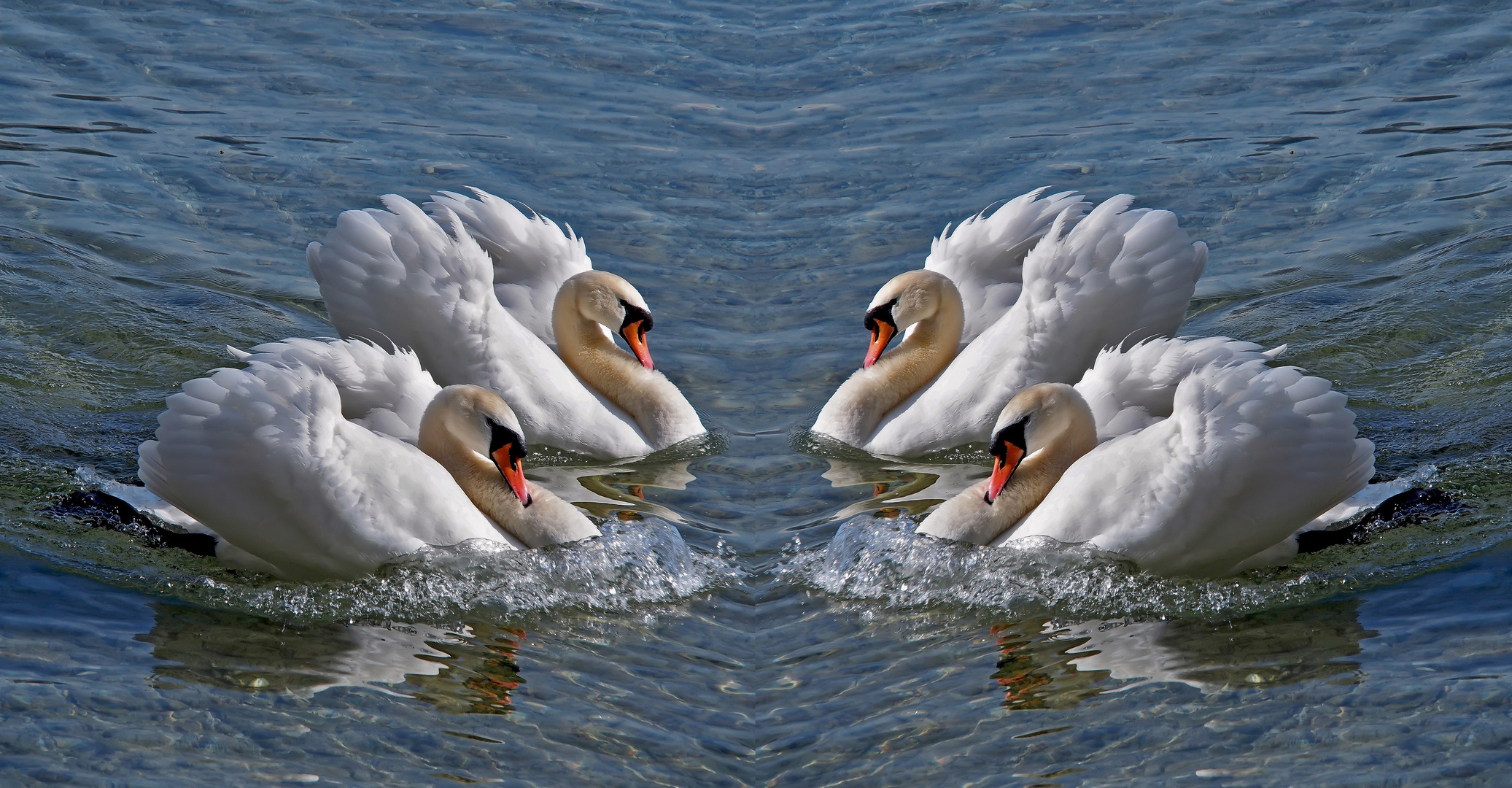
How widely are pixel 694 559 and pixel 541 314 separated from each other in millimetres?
2553

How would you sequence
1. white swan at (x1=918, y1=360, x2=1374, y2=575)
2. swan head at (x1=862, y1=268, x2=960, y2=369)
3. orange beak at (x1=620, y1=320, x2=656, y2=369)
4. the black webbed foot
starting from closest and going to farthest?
white swan at (x1=918, y1=360, x2=1374, y2=575), the black webbed foot, swan head at (x1=862, y1=268, x2=960, y2=369), orange beak at (x1=620, y1=320, x2=656, y2=369)

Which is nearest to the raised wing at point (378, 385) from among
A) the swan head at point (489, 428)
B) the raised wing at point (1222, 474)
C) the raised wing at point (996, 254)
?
the swan head at point (489, 428)

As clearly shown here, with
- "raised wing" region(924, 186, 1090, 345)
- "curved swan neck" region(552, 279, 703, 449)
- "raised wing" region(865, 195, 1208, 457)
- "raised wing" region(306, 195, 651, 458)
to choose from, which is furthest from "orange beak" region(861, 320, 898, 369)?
"raised wing" region(306, 195, 651, 458)

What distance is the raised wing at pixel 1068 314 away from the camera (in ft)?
23.7

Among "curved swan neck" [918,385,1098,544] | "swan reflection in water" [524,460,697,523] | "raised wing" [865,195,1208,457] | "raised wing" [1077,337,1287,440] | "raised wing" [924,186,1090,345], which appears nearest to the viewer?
"curved swan neck" [918,385,1098,544]

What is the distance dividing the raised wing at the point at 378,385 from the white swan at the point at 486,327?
53cm

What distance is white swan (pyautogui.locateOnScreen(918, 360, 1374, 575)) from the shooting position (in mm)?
5504

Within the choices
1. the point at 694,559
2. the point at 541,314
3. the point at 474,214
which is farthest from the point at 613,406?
the point at 694,559

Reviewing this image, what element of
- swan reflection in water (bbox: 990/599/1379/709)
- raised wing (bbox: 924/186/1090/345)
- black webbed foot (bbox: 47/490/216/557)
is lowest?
→ swan reflection in water (bbox: 990/599/1379/709)

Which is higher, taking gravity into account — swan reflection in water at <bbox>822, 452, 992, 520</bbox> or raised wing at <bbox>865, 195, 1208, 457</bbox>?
raised wing at <bbox>865, 195, 1208, 457</bbox>

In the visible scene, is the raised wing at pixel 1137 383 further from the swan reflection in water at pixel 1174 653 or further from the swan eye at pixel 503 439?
the swan eye at pixel 503 439

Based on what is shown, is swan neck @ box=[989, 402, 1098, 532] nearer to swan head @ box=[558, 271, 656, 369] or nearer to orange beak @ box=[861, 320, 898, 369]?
orange beak @ box=[861, 320, 898, 369]

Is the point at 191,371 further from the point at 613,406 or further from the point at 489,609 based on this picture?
the point at 489,609

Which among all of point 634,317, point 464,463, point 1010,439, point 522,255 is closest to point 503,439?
point 464,463
